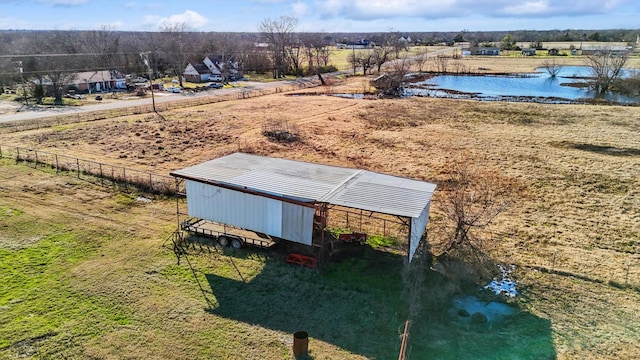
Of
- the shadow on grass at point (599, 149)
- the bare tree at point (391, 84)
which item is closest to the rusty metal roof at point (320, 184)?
the shadow on grass at point (599, 149)

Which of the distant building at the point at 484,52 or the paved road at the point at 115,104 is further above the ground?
the distant building at the point at 484,52

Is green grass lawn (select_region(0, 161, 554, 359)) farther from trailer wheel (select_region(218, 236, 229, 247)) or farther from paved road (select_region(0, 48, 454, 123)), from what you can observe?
paved road (select_region(0, 48, 454, 123))

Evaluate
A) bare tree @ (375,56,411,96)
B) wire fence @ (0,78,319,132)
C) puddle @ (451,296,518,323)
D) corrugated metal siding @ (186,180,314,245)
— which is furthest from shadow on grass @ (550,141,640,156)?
wire fence @ (0,78,319,132)

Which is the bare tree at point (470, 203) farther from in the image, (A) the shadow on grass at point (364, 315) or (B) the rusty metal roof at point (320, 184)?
(A) the shadow on grass at point (364, 315)

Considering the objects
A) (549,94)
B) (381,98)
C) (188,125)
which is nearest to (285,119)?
(188,125)

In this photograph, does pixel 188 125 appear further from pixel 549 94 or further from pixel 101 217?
pixel 549 94
